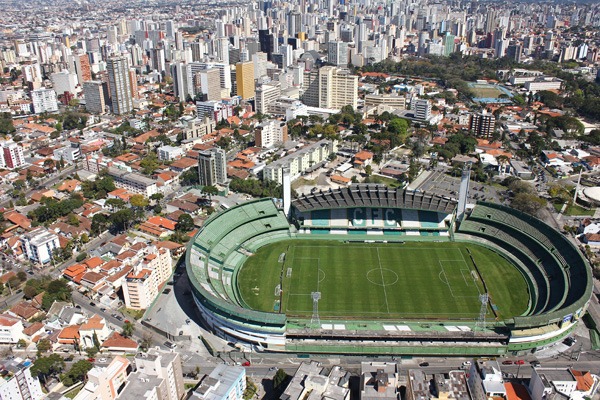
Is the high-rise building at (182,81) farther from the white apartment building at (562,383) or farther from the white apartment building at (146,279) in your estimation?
the white apartment building at (562,383)

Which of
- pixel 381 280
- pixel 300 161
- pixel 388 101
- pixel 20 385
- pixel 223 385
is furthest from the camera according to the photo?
pixel 388 101

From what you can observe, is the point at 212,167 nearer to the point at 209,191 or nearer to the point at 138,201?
the point at 209,191

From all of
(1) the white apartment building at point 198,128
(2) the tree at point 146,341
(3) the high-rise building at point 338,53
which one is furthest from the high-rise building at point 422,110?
(2) the tree at point 146,341

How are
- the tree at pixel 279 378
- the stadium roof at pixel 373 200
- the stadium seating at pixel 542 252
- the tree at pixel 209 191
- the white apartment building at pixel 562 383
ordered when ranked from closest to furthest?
1. the white apartment building at pixel 562 383
2. the tree at pixel 279 378
3. the stadium seating at pixel 542 252
4. the stadium roof at pixel 373 200
5. the tree at pixel 209 191

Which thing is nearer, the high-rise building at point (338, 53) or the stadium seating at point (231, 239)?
the stadium seating at point (231, 239)

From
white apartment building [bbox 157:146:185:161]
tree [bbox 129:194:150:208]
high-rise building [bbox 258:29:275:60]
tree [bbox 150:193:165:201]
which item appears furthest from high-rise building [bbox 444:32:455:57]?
tree [bbox 129:194:150:208]

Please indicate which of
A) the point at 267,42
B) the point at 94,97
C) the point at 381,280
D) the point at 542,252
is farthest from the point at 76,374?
the point at 267,42
